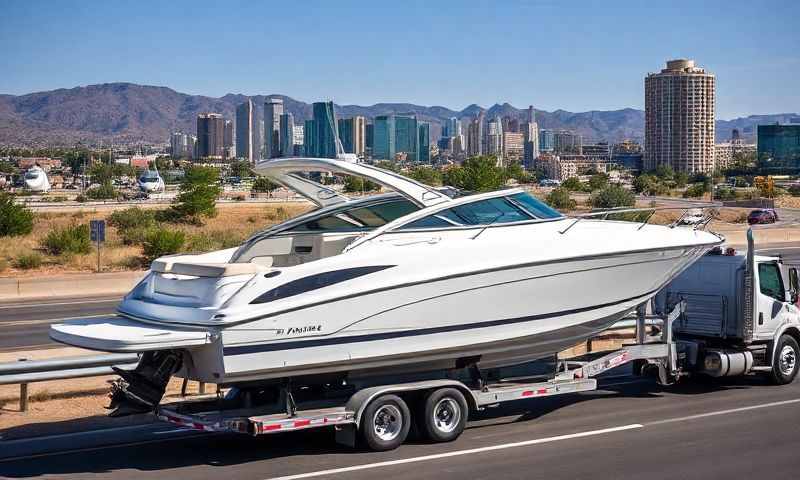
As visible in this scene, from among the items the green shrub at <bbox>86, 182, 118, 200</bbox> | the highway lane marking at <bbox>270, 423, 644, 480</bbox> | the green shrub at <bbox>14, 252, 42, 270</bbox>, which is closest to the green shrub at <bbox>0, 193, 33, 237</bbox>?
the green shrub at <bbox>14, 252, 42, 270</bbox>

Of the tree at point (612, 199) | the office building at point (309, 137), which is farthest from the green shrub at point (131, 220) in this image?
A: the tree at point (612, 199)

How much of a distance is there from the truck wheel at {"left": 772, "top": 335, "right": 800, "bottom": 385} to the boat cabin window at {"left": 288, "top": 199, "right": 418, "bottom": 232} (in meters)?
6.03

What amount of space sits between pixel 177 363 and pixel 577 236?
5178 mm

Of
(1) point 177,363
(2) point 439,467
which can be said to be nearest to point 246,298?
(1) point 177,363

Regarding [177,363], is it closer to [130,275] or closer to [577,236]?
[577,236]

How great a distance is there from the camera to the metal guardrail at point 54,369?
1270 cm

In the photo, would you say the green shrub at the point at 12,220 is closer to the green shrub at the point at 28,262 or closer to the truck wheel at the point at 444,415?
the green shrub at the point at 28,262

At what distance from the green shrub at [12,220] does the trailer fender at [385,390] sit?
4150 centimetres

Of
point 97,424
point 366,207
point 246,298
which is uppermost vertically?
point 366,207

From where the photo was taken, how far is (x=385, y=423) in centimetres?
1133

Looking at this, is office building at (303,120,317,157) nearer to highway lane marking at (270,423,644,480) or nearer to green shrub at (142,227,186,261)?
green shrub at (142,227,186,261)

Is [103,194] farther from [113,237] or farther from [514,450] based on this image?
[514,450]

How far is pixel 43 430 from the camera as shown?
41.8ft

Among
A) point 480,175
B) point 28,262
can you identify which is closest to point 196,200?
point 480,175
